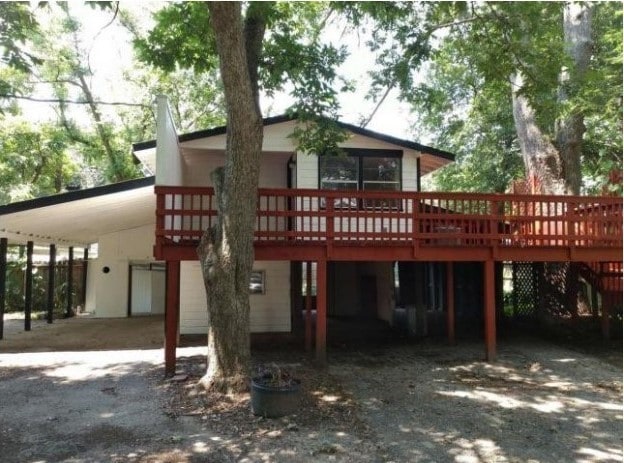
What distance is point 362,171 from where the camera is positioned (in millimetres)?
10906

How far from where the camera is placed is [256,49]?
284 inches

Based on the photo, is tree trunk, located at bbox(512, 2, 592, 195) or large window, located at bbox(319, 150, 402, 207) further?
tree trunk, located at bbox(512, 2, 592, 195)

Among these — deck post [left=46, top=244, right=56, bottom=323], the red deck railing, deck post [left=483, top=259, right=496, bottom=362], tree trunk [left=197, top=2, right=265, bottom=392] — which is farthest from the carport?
deck post [left=483, top=259, right=496, bottom=362]

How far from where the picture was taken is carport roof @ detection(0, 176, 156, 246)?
8617 millimetres

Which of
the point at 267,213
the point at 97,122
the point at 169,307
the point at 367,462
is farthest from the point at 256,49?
the point at 97,122

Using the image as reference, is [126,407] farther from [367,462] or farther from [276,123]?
[276,123]

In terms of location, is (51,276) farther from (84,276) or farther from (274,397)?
(274,397)

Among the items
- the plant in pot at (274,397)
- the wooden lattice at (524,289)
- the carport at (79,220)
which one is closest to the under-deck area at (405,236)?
the carport at (79,220)

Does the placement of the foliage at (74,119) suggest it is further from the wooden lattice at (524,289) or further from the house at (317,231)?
the wooden lattice at (524,289)

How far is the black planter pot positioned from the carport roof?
4670 millimetres

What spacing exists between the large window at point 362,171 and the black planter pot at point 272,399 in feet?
19.2

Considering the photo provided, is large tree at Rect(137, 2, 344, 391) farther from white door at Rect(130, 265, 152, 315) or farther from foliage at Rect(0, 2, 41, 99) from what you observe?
white door at Rect(130, 265, 152, 315)

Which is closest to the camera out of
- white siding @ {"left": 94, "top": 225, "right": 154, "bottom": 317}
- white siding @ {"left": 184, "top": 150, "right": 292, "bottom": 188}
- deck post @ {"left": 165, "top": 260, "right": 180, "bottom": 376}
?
deck post @ {"left": 165, "top": 260, "right": 180, "bottom": 376}

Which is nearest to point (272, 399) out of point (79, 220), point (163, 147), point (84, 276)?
point (163, 147)
